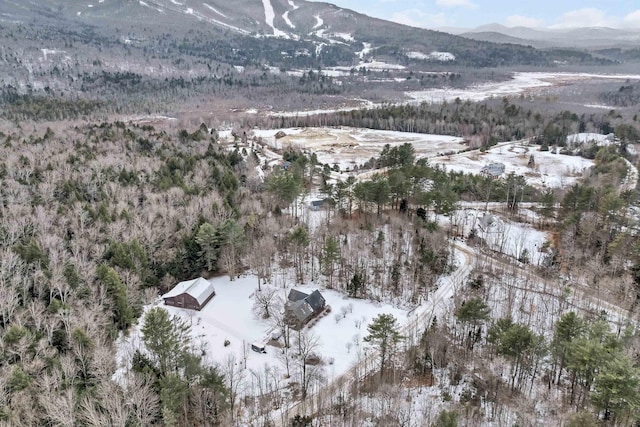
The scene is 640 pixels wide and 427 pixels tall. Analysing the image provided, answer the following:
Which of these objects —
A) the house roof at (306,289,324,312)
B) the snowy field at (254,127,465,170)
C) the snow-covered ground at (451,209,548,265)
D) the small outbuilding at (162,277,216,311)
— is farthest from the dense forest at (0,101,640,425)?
the snowy field at (254,127,465,170)

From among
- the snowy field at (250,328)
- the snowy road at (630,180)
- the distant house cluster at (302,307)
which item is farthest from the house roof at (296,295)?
the snowy road at (630,180)

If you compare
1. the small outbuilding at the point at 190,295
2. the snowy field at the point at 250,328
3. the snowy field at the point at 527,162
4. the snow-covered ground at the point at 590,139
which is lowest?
the snowy field at the point at 250,328

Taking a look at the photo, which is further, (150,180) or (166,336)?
(150,180)

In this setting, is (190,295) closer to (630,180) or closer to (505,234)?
(505,234)

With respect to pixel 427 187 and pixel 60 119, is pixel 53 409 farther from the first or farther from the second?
pixel 60 119


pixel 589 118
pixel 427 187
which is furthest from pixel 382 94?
pixel 427 187

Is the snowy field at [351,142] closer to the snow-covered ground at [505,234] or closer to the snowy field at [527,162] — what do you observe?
the snowy field at [527,162]
